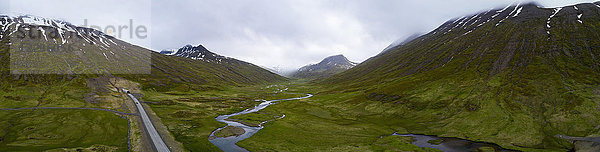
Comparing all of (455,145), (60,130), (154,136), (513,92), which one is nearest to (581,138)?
(455,145)

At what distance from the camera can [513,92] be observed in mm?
94750

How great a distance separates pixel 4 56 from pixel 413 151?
288782mm

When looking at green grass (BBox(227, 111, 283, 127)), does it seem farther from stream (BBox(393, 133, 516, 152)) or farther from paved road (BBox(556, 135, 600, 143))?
paved road (BBox(556, 135, 600, 143))

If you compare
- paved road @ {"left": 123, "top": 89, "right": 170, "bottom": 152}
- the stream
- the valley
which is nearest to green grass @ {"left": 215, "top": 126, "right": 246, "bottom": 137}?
the valley

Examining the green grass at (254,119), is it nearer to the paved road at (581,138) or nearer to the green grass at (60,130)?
the green grass at (60,130)

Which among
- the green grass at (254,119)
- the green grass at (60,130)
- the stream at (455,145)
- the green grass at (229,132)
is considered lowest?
the green grass at (254,119)

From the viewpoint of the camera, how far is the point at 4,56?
611ft

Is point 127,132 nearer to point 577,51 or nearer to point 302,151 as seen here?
point 302,151

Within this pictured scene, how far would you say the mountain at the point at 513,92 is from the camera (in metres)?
69.8

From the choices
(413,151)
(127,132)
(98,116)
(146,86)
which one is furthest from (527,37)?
(146,86)

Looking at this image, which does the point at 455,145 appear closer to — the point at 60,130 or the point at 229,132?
the point at 229,132

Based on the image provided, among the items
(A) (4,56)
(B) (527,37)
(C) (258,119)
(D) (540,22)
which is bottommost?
(C) (258,119)

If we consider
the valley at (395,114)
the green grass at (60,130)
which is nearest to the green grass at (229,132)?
the valley at (395,114)

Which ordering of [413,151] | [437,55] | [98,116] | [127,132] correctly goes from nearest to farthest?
[413,151]
[127,132]
[98,116]
[437,55]
